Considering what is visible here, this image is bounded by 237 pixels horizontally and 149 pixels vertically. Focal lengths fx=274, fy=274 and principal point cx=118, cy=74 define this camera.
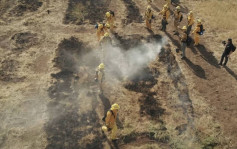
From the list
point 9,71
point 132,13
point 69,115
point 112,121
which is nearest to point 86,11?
point 132,13

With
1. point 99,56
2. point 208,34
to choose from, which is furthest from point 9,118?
point 208,34

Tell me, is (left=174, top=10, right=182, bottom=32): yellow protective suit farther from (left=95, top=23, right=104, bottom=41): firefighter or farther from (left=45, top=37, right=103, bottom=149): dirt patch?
(left=45, top=37, right=103, bottom=149): dirt patch

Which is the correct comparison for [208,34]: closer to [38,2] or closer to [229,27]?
[229,27]

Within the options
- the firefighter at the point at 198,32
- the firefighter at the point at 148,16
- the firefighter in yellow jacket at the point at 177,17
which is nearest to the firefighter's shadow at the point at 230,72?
the firefighter at the point at 198,32

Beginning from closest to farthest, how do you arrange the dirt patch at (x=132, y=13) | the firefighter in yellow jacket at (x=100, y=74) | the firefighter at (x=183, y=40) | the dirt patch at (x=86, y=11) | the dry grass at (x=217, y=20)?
the firefighter in yellow jacket at (x=100, y=74) < the firefighter at (x=183, y=40) < the dry grass at (x=217, y=20) < the dirt patch at (x=132, y=13) < the dirt patch at (x=86, y=11)

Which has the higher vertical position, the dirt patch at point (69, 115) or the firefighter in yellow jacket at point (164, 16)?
the firefighter in yellow jacket at point (164, 16)

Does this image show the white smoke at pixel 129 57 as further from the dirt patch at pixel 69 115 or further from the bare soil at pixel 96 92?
the dirt patch at pixel 69 115
